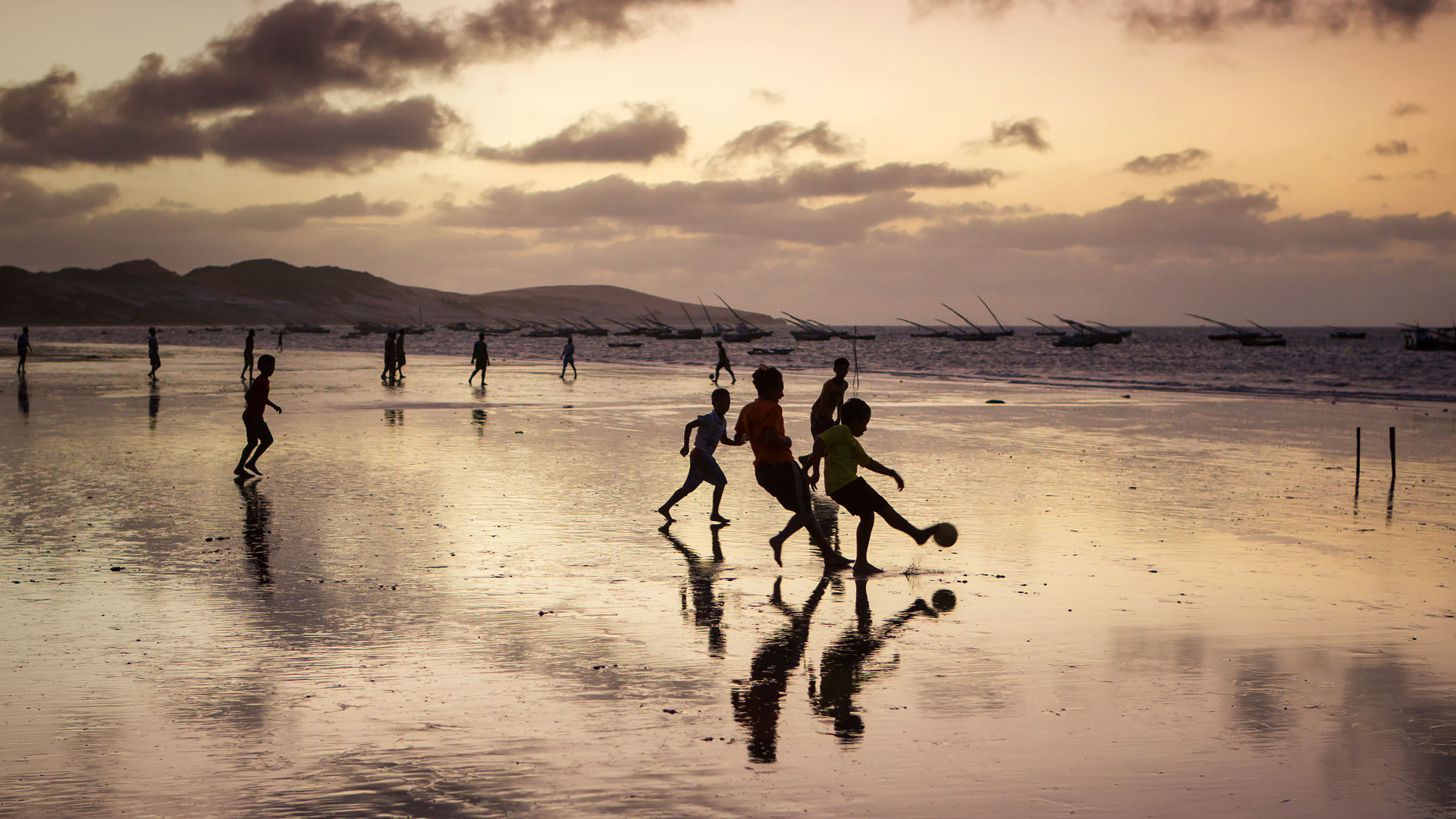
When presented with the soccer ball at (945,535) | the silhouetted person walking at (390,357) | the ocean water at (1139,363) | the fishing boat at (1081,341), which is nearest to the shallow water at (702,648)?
the soccer ball at (945,535)

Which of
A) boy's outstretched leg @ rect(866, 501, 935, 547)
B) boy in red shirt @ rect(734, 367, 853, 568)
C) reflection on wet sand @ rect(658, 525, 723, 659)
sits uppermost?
boy in red shirt @ rect(734, 367, 853, 568)

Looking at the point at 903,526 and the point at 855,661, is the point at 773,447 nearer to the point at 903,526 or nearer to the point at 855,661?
the point at 903,526

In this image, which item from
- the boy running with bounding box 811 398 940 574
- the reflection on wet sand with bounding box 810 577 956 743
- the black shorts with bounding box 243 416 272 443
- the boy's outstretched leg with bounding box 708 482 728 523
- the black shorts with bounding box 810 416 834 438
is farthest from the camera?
the black shorts with bounding box 243 416 272 443

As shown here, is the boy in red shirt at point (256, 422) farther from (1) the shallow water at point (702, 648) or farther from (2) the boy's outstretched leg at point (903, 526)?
(2) the boy's outstretched leg at point (903, 526)

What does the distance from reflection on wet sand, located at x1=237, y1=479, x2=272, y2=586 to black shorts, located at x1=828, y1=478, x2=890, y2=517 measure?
4125 mm

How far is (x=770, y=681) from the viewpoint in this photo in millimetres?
5918

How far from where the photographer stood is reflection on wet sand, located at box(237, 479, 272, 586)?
8562mm

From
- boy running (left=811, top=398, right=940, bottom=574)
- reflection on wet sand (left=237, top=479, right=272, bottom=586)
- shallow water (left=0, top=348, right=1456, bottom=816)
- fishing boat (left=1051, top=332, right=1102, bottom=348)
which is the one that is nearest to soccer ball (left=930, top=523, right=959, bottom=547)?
shallow water (left=0, top=348, right=1456, bottom=816)

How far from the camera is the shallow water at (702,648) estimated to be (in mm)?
4621

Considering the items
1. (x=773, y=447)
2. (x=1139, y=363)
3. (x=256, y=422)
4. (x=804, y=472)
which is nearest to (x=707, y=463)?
(x=773, y=447)

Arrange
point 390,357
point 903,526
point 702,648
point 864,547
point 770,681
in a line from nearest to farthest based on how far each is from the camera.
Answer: point 770,681
point 702,648
point 864,547
point 903,526
point 390,357

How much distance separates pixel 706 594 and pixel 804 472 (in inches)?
71.8

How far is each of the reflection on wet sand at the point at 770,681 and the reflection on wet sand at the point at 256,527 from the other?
368 centimetres

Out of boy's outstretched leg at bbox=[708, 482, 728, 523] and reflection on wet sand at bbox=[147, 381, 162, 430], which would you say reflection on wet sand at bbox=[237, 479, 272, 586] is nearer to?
boy's outstretched leg at bbox=[708, 482, 728, 523]
